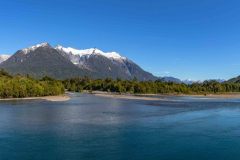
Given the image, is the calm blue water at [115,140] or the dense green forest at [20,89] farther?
the dense green forest at [20,89]

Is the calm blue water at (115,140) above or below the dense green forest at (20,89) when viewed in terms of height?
below

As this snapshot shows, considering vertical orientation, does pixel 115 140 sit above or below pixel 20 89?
below

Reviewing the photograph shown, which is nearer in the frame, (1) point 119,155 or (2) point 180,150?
(1) point 119,155

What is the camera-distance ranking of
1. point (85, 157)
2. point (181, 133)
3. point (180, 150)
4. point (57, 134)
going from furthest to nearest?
point (181, 133) < point (57, 134) < point (180, 150) < point (85, 157)

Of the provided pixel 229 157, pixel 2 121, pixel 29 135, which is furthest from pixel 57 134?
pixel 229 157

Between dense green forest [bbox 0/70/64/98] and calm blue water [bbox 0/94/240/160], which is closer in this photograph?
calm blue water [bbox 0/94/240/160]

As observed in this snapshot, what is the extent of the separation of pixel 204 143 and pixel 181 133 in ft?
24.5

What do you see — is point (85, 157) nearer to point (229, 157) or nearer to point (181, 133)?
point (229, 157)

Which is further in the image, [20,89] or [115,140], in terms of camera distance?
[20,89]

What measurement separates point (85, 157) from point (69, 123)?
949 inches

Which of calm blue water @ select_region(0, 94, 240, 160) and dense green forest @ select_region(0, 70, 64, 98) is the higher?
dense green forest @ select_region(0, 70, 64, 98)

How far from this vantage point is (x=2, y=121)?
199ft

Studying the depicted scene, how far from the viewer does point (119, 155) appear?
37281 mm

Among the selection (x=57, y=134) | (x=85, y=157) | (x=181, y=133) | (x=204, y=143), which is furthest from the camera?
(x=181, y=133)
